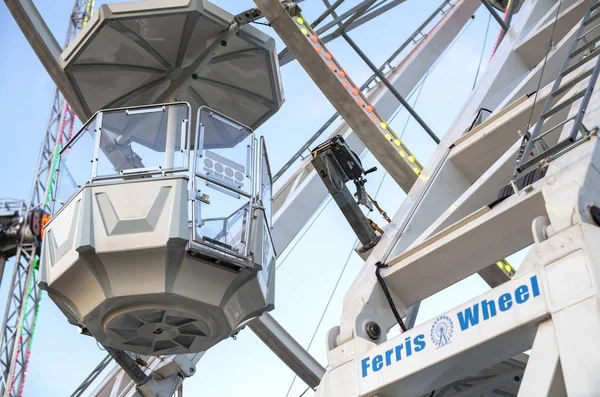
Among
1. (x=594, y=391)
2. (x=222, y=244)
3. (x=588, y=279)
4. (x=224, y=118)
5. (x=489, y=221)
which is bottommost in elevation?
(x=594, y=391)

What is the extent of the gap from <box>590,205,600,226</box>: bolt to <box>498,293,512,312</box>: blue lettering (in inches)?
27.3

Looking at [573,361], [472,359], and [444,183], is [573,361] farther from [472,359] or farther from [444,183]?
[444,183]

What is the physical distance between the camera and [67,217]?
8.91 m

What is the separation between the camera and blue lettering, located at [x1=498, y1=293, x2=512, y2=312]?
5411 millimetres

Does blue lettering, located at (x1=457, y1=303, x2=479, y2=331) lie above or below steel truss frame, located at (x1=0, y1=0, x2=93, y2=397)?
below

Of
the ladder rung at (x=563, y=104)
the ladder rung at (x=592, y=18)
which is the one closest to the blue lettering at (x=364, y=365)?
the ladder rung at (x=563, y=104)

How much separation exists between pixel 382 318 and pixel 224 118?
364cm

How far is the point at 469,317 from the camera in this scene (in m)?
5.62

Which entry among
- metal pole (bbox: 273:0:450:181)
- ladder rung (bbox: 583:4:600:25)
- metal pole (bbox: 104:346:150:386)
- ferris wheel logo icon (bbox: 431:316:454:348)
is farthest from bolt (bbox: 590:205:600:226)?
metal pole (bbox: 273:0:450:181)

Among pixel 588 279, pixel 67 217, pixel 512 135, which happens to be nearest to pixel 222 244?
pixel 67 217

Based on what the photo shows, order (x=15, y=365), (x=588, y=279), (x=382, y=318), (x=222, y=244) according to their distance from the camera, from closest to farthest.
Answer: (x=588, y=279) → (x=382, y=318) → (x=222, y=244) → (x=15, y=365)

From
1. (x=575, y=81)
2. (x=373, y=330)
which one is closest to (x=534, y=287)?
(x=373, y=330)

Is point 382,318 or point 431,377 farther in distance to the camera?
point 382,318

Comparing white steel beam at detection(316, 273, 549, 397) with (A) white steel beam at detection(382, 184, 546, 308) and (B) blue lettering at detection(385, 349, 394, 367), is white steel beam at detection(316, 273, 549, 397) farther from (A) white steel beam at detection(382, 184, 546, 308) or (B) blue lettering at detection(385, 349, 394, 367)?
(A) white steel beam at detection(382, 184, 546, 308)
